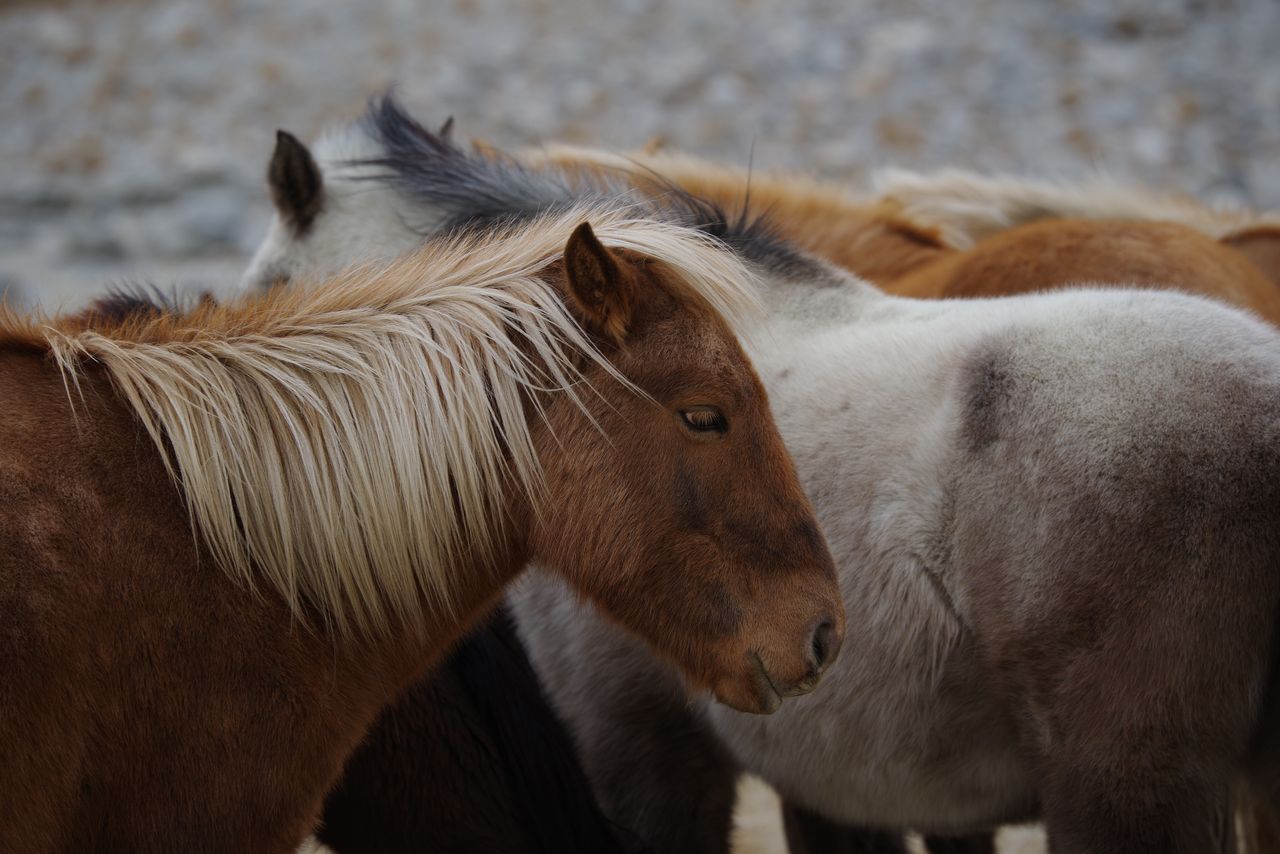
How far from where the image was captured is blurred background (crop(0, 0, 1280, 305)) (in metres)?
10.1

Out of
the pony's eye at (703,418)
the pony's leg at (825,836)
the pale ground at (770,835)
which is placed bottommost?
the pale ground at (770,835)

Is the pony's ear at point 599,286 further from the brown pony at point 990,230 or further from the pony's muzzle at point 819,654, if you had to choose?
the brown pony at point 990,230

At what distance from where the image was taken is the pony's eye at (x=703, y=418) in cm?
223

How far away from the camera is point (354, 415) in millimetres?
2234

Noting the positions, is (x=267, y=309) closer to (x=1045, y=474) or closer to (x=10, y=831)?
(x=10, y=831)

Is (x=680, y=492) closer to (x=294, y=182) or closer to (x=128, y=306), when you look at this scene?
(x=128, y=306)

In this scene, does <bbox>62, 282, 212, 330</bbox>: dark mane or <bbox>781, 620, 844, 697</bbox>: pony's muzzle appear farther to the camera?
<bbox>62, 282, 212, 330</bbox>: dark mane

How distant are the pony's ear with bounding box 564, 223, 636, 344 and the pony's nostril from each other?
684mm

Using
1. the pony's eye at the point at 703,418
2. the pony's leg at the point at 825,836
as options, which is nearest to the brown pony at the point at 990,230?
the pony's eye at the point at 703,418

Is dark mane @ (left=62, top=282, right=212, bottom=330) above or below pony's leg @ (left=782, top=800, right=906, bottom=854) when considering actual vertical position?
above

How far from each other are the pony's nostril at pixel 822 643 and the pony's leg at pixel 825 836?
1643 mm

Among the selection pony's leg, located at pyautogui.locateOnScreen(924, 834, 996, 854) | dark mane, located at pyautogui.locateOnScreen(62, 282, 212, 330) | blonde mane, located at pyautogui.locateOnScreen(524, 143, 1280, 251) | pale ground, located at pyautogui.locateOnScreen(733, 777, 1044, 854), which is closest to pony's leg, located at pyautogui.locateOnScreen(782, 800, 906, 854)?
pony's leg, located at pyautogui.locateOnScreen(924, 834, 996, 854)

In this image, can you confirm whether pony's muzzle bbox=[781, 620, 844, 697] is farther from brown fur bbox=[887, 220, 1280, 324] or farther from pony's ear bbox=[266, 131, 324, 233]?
pony's ear bbox=[266, 131, 324, 233]

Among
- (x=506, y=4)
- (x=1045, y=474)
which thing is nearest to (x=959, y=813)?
(x=1045, y=474)
